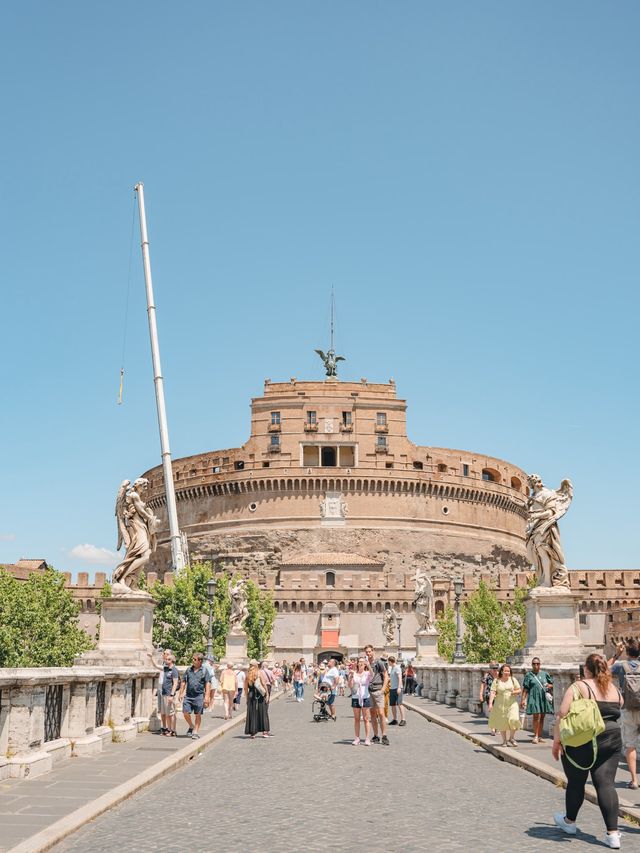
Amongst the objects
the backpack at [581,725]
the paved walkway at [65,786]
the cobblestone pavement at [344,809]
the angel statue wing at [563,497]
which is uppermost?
the angel statue wing at [563,497]

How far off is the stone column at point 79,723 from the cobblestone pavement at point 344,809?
Answer: 1.09m

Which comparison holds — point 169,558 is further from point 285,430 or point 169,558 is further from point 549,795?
point 549,795

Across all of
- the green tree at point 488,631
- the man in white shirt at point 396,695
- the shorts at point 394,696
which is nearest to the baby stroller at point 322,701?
the man in white shirt at point 396,695

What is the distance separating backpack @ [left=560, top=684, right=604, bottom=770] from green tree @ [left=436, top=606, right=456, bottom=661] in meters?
47.9

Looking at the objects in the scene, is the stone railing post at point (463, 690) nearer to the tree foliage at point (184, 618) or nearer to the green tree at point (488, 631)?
the tree foliage at point (184, 618)

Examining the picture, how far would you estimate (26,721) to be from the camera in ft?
29.0

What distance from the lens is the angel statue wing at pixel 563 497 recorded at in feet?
48.4

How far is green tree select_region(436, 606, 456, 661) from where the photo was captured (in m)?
54.4

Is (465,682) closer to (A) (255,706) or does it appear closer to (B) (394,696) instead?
(B) (394,696)

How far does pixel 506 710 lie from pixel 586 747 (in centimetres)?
626

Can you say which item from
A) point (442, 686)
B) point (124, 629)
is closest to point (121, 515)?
point (124, 629)

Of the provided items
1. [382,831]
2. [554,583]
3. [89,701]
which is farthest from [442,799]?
[554,583]

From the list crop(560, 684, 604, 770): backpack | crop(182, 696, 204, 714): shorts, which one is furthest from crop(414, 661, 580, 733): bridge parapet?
crop(560, 684, 604, 770): backpack

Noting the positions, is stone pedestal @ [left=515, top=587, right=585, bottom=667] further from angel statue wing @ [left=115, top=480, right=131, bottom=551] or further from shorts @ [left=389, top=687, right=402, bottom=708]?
angel statue wing @ [left=115, top=480, right=131, bottom=551]
